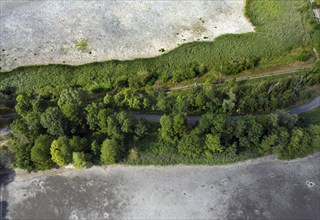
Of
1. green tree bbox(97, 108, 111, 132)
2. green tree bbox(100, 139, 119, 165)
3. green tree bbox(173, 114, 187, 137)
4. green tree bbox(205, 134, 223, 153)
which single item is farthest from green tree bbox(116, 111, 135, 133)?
green tree bbox(205, 134, 223, 153)

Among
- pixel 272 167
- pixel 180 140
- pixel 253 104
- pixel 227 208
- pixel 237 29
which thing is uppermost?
pixel 237 29

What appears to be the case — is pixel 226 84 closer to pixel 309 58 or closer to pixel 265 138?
pixel 265 138

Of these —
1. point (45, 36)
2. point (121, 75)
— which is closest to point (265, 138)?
point (121, 75)

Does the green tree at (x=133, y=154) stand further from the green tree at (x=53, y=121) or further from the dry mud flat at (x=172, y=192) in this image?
the green tree at (x=53, y=121)

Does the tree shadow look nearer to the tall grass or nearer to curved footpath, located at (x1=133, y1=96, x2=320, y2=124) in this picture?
the tall grass

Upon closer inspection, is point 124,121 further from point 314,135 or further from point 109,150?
point 314,135
